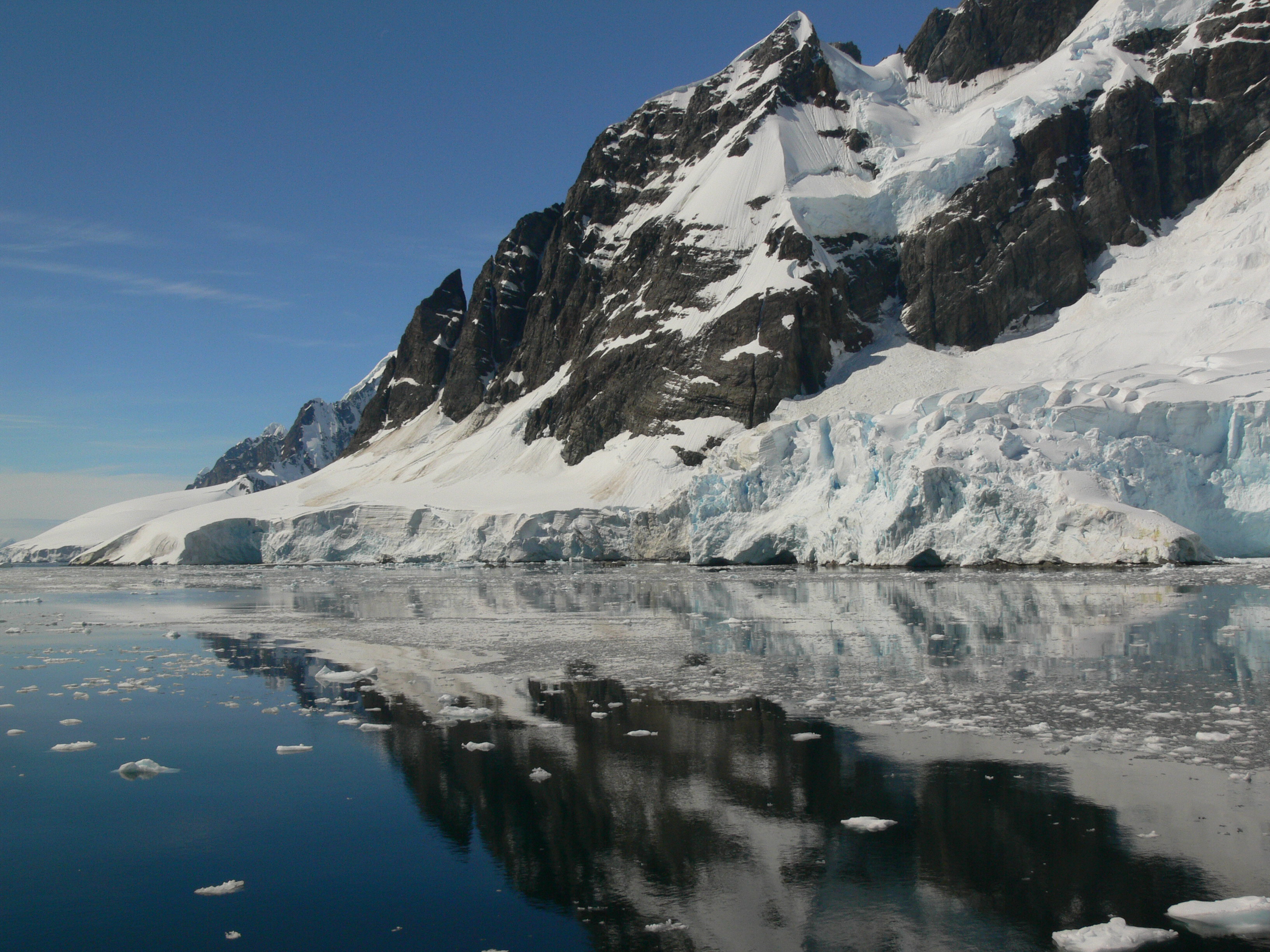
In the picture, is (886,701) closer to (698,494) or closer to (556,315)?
(698,494)

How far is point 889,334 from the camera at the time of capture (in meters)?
67.2

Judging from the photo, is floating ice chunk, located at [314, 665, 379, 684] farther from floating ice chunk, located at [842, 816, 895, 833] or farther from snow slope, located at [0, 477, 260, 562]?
snow slope, located at [0, 477, 260, 562]

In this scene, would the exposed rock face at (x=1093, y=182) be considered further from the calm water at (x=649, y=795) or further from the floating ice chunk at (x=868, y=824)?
the floating ice chunk at (x=868, y=824)

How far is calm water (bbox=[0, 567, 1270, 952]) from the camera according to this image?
206 inches

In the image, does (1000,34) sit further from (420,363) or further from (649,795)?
(649,795)

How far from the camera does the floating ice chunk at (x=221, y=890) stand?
18.8 ft

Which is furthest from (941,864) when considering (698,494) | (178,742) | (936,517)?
(698,494)

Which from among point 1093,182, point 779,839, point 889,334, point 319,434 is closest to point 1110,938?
point 779,839

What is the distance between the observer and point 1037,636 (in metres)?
14.2

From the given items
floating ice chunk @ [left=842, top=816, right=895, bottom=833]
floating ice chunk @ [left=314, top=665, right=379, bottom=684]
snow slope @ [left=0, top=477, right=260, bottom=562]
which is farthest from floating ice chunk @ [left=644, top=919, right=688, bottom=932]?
snow slope @ [left=0, top=477, right=260, bottom=562]

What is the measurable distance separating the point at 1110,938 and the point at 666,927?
229 centimetres

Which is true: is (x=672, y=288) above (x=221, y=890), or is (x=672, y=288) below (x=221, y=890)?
above

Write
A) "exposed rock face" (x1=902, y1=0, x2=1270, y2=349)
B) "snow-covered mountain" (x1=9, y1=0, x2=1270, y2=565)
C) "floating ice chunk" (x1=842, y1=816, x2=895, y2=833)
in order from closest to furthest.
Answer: "floating ice chunk" (x1=842, y1=816, x2=895, y2=833), "snow-covered mountain" (x1=9, y1=0, x2=1270, y2=565), "exposed rock face" (x1=902, y1=0, x2=1270, y2=349)

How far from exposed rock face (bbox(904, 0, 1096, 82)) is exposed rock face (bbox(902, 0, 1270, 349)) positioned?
15.6 m
